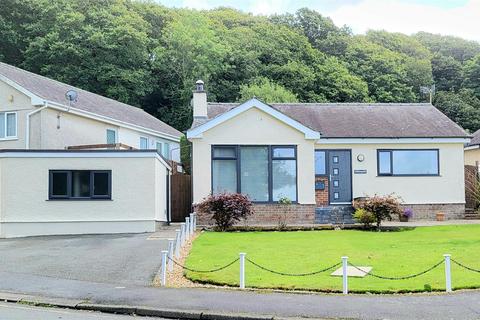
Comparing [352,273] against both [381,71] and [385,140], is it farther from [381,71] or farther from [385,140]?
[381,71]

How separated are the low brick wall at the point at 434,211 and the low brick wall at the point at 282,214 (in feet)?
18.1

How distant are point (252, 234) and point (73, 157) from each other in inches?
284

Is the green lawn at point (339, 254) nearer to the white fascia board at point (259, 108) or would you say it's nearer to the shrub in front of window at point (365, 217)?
the shrub in front of window at point (365, 217)

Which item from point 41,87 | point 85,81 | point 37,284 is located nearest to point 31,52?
point 85,81

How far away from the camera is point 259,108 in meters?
23.8

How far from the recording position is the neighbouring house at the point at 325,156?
23.7m

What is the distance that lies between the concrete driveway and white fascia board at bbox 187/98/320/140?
5.47m

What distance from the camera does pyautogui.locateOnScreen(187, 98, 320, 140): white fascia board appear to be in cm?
2353

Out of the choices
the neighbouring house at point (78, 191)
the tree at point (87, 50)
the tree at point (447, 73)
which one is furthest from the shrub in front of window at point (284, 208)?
the tree at point (447, 73)

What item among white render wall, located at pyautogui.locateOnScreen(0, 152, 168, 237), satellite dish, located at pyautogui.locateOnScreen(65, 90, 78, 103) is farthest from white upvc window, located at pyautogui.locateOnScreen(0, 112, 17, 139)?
white render wall, located at pyautogui.locateOnScreen(0, 152, 168, 237)

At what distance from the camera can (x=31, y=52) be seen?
4966cm

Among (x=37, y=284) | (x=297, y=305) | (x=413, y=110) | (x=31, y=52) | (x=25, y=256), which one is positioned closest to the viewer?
(x=297, y=305)

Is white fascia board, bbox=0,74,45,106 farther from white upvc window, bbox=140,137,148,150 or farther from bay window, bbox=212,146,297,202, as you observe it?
white upvc window, bbox=140,137,148,150

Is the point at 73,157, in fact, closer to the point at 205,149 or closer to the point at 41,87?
the point at 205,149
